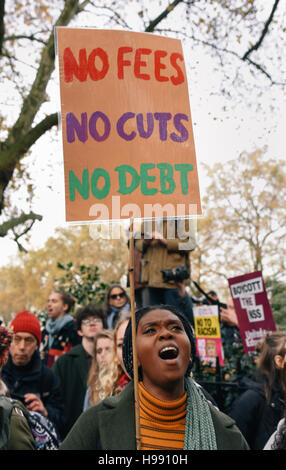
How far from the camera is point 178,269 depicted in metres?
4.25

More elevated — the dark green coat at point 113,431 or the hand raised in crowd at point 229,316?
the hand raised in crowd at point 229,316

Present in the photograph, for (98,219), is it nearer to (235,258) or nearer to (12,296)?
(235,258)

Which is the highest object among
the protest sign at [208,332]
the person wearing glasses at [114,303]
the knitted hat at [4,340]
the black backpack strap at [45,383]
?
the person wearing glasses at [114,303]

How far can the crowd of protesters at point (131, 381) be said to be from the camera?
1557mm

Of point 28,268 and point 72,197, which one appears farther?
point 28,268

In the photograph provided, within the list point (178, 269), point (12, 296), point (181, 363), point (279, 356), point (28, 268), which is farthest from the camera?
point (12, 296)

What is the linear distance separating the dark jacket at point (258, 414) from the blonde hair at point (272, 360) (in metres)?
0.04

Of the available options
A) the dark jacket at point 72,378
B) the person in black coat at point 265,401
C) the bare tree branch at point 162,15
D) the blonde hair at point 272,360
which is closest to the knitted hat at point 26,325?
the dark jacket at point 72,378

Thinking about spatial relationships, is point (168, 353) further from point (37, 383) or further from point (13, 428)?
point (37, 383)

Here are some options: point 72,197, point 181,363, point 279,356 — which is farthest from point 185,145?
point 279,356

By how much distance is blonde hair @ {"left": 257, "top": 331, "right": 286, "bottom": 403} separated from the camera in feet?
8.91

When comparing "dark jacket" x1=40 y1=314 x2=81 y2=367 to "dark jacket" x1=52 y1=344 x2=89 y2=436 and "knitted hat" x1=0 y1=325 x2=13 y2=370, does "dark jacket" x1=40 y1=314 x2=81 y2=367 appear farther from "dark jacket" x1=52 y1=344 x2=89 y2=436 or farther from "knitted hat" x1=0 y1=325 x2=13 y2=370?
"knitted hat" x1=0 y1=325 x2=13 y2=370

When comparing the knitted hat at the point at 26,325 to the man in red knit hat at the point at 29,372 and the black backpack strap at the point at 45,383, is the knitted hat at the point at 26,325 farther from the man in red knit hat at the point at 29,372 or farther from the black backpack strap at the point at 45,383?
the black backpack strap at the point at 45,383
